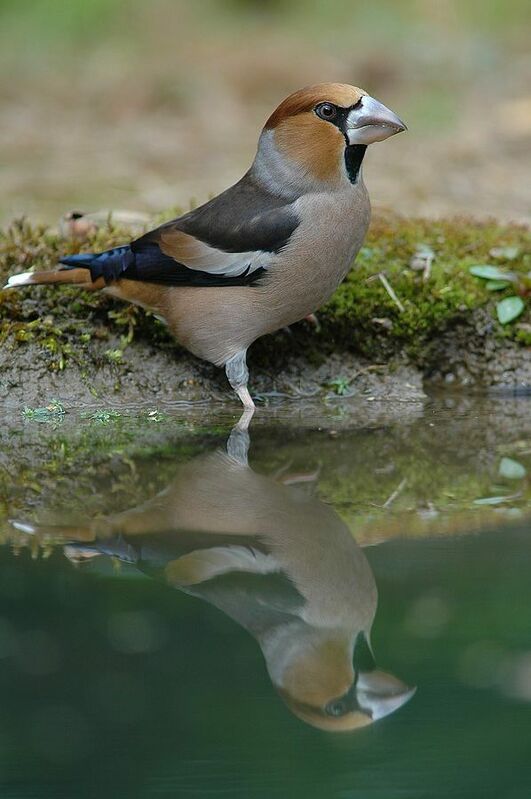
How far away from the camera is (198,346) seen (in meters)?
5.12

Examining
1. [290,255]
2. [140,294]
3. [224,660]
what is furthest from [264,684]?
[140,294]

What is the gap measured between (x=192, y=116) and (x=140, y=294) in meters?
5.93

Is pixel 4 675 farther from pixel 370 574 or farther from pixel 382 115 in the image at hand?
pixel 382 115

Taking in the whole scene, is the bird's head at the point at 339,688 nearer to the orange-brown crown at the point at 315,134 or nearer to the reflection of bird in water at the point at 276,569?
the reflection of bird in water at the point at 276,569

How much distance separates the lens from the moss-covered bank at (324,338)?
5324 mm

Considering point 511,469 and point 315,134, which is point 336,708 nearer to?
point 511,469

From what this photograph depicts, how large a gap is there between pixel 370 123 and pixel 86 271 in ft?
5.01

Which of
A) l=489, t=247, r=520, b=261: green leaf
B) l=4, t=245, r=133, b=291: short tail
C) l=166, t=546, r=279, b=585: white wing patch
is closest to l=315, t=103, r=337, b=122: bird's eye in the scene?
l=4, t=245, r=133, b=291: short tail

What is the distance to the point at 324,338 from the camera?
5617mm

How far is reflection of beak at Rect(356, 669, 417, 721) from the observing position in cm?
225

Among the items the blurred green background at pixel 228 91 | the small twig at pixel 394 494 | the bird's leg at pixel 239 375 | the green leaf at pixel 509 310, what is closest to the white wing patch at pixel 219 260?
the bird's leg at pixel 239 375

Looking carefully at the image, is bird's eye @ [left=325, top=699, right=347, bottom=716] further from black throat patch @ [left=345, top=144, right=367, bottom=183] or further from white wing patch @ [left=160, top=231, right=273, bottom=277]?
black throat patch @ [left=345, top=144, right=367, bottom=183]

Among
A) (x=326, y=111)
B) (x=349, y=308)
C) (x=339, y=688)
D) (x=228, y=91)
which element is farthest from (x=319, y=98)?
(x=228, y=91)

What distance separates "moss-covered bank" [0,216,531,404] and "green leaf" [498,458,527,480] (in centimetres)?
145
